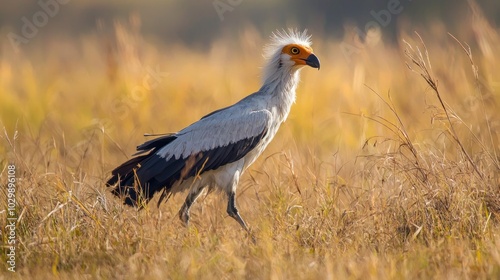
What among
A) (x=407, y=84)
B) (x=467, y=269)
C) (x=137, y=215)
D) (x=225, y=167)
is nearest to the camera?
(x=467, y=269)

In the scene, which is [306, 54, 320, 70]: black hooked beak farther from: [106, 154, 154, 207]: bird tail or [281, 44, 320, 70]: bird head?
[106, 154, 154, 207]: bird tail

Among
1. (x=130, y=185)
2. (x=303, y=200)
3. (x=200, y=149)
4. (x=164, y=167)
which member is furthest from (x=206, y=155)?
(x=303, y=200)

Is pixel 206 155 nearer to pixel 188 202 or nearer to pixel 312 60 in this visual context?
pixel 188 202

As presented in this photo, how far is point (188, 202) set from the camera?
6918 millimetres

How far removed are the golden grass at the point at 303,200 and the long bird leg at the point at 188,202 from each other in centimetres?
8

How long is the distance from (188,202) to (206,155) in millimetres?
384

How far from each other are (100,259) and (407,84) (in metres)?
5.48

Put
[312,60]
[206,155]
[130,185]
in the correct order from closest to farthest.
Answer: [130,185] → [206,155] → [312,60]

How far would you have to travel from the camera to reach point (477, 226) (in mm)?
5664

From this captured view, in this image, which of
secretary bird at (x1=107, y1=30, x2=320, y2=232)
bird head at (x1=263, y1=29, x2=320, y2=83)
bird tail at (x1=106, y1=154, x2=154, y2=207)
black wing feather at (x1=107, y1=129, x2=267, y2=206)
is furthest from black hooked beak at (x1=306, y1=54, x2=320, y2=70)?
bird tail at (x1=106, y1=154, x2=154, y2=207)

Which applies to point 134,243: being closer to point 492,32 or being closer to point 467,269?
point 467,269

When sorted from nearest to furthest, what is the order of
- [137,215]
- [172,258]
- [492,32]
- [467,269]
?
[467,269] < [172,258] < [137,215] < [492,32]

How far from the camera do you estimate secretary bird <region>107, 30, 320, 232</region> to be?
22.1 ft

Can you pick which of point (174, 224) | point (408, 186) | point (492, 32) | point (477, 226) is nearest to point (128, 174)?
point (174, 224)
